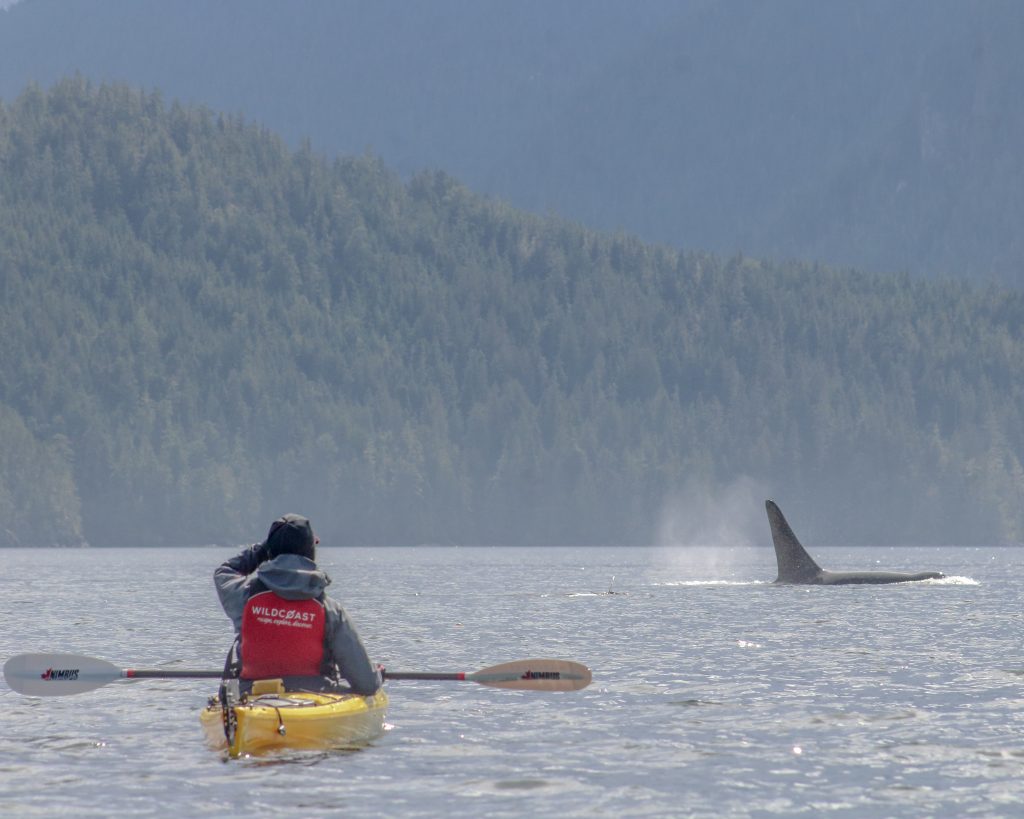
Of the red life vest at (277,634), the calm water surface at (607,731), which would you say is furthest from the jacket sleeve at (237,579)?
the calm water surface at (607,731)

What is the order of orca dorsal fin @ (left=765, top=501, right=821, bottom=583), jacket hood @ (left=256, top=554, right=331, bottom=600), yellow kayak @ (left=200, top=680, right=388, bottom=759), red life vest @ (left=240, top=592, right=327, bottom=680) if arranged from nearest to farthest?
yellow kayak @ (left=200, top=680, right=388, bottom=759), jacket hood @ (left=256, top=554, right=331, bottom=600), red life vest @ (left=240, top=592, right=327, bottom=680), orca dorsal fin @ (left=765, top=501, right=821, bottom=583)

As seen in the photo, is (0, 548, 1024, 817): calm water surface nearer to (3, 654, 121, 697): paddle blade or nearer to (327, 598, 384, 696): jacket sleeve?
(3, 654, 121, 697): paddle blade

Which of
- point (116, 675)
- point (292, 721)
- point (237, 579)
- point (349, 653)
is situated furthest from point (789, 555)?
point (292, 721)

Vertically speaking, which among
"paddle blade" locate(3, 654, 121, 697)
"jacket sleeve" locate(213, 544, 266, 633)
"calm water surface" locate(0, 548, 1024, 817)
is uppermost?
"jacket sleeve" locate(213, 544, 266, 633)

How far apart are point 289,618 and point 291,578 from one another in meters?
0.68

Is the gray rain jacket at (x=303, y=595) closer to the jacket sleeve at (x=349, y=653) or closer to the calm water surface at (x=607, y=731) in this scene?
the jacket sleeve at (x=349, y=653)

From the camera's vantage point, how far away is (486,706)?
111ft

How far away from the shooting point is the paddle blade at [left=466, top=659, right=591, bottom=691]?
30.5 meters

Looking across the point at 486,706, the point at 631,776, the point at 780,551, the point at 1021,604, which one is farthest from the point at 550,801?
the point at 780,551

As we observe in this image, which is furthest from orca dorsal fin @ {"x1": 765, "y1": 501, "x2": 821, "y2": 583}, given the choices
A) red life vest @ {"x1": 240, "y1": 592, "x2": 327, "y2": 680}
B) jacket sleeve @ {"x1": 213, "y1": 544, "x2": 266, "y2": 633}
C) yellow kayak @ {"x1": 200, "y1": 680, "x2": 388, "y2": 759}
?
red life vest @ {"x1": 240, "y1": 592, "x2": 327, "y2": 680}

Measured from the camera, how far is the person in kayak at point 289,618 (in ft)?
90.4

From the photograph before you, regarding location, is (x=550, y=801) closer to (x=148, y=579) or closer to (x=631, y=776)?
(x=631, y=776)

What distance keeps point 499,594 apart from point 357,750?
197 ft

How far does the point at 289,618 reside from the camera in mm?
27797
